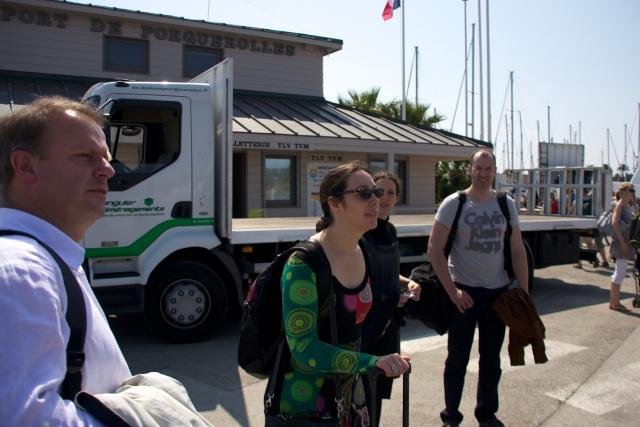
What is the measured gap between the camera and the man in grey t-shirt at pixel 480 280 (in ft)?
12.2

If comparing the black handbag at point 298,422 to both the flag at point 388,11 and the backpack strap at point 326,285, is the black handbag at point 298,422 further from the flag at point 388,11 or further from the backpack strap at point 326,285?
the flag at point 388,11

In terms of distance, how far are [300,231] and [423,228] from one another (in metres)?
2.12

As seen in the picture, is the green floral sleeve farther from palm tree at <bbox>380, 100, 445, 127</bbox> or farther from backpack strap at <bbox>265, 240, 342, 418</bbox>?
palm tree at <bbox>380, 100, 445, 127</bbox>

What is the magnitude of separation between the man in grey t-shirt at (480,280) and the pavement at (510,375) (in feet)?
1.28

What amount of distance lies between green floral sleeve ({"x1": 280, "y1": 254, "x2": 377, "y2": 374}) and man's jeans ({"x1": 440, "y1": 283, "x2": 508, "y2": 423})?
1.97 meters

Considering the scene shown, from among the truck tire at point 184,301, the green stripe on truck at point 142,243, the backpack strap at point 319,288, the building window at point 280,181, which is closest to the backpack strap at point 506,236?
the backpack strap at point 319,288

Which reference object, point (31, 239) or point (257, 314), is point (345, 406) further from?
point (31, 239)

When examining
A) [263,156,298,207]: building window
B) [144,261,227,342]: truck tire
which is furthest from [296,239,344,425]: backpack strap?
A: [263,156,298,207]: building window

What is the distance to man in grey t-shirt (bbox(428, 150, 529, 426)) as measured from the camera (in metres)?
3.71

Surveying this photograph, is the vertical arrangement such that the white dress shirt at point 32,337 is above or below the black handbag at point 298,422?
above

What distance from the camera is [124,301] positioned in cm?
572

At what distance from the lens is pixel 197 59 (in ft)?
44.3

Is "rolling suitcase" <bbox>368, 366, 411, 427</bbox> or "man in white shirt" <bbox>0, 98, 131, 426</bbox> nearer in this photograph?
"man in white shirt" <bbox>0, 98, 131, 426</bbox>

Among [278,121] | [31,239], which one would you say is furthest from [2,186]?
[278,121]
